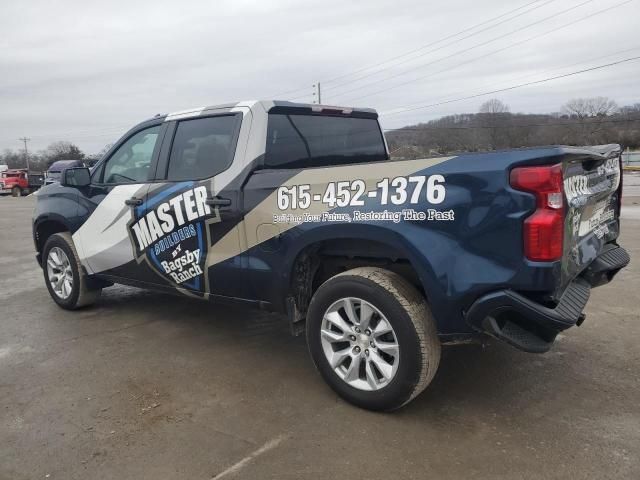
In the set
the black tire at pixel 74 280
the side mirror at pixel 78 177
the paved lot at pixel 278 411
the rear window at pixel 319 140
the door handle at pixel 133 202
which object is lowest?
the paved lot at pixel 278 411

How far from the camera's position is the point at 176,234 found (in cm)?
430

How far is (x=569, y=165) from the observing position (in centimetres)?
285

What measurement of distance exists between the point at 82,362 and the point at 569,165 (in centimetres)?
366

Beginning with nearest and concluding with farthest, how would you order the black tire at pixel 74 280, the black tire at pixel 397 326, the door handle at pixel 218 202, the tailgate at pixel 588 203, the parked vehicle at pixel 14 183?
the tailgate at pixel 588 203, the black tire at pixel 397 326, the door handle at pixel 218 202, the black tire at pixel 74 280, the parked vehicle at pixel 14 183

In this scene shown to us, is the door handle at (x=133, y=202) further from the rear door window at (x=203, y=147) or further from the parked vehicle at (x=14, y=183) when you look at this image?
the parked vehicle at (x=14, y=183)

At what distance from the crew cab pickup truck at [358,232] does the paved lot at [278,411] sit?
361mm

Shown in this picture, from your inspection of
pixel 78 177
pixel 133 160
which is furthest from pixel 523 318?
pixel 78 177

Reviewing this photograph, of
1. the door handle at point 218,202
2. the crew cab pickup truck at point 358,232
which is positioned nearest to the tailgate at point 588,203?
the crew cab pickup truck at point 358,232

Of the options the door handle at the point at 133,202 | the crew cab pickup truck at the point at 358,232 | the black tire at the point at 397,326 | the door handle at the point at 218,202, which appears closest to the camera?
the crew cab pickup truck at the point at 358,232

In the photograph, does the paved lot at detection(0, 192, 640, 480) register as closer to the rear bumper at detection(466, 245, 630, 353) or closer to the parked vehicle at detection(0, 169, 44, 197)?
the rear bumper at detection(466, 245, 630, 353)

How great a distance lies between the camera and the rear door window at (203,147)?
4.07 metres

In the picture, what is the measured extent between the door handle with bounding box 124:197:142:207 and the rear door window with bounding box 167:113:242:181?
37 centimetres

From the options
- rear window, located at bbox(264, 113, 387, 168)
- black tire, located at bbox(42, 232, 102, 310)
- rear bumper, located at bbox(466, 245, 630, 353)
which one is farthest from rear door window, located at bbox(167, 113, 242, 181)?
rear bumper, located at bbox(466, 245, 630, 353)

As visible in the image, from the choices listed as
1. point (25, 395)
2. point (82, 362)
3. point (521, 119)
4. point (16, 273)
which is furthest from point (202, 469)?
point (521, 119)
